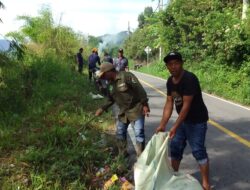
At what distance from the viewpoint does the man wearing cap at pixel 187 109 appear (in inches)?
209

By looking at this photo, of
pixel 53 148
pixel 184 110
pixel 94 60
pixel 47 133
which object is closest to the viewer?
pixel 184 110

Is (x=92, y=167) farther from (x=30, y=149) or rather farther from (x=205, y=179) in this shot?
(x=205, y=179)

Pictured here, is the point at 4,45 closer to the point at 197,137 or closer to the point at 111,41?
the point at 197,137

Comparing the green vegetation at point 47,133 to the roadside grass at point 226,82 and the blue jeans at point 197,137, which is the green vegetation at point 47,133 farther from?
the roadside grass at point 226,82

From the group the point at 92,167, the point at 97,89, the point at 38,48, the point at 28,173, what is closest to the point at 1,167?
A: the point at 28,173

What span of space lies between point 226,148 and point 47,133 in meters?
3.38

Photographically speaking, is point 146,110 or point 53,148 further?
point 53,148

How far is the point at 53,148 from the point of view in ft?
22.3

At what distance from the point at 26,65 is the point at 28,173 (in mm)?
9942

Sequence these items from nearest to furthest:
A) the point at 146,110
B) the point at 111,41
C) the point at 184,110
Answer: the point at 184,110
the point at 146,110
the point at 111,41

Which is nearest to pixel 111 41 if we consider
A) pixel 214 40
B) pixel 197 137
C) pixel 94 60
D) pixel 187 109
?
pixel 214 40

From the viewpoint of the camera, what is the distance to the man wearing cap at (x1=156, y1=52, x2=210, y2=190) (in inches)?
209

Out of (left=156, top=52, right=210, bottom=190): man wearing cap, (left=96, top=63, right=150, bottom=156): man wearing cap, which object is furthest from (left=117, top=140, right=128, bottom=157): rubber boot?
(left=156, top=52, right=210, bottom=190): man wearing cap

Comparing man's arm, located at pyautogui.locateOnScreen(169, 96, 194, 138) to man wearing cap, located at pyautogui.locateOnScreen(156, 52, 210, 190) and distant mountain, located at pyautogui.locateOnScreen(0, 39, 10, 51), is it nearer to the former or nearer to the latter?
man wearing cap, located at pyautogui.locateOnScreen(156, 52, 210, 190)
